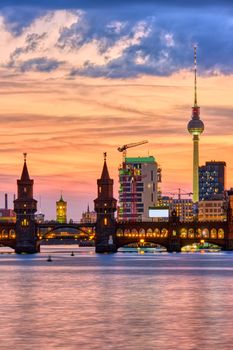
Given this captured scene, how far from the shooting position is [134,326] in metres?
88.8

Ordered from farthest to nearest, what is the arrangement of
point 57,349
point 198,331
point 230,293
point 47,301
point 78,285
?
1. point 78,285
2. point 230,293
3. point 47,301
4. point 198,331
5. point 57,349

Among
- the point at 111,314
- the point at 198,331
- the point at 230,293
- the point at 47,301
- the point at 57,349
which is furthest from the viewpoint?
the point at 230,293

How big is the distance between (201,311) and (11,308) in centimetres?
1773

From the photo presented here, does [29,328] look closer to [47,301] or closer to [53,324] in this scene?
[53,324]

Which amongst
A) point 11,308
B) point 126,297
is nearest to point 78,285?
point 126,297

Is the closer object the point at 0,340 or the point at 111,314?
the point at 0,340

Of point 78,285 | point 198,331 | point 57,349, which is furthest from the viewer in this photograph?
point 78,285

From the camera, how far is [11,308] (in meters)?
104

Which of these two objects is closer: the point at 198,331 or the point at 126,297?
the point at 198,331

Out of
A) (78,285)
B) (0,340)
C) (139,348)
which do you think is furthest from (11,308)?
(78,285)

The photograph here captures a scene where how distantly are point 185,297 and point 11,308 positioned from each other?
22340 mm

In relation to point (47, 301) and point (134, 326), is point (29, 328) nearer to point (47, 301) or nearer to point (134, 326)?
point (134, 326)

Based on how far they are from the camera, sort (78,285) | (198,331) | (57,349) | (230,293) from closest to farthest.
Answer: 1. (57,349)
2. (198,331)
3. (230,293)
4. (78,285)

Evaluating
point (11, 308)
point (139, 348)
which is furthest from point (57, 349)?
point (11, 308)
